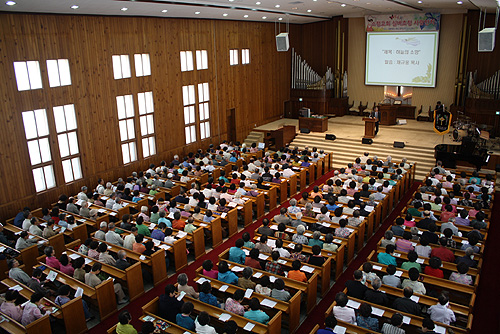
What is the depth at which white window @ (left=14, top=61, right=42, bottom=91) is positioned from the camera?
11.0 metres

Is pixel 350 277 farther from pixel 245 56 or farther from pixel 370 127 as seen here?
pixel 245 56

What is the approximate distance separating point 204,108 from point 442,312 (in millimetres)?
12729

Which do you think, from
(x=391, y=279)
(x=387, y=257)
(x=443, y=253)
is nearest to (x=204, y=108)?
(x=387, y=257)

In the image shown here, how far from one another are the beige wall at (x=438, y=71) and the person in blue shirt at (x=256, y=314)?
1666 cm

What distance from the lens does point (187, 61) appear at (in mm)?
16109

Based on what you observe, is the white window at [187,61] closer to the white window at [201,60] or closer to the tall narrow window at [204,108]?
the white window at [201,60]

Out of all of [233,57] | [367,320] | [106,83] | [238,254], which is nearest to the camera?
[367,320]

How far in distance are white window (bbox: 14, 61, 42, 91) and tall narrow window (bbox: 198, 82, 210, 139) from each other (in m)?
6.58

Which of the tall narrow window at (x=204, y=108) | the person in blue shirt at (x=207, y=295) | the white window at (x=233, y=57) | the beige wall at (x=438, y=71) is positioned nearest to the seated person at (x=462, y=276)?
the person in blue shirt at (x=207, y=295)

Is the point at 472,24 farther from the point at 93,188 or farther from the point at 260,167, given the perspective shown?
the point at 93,188

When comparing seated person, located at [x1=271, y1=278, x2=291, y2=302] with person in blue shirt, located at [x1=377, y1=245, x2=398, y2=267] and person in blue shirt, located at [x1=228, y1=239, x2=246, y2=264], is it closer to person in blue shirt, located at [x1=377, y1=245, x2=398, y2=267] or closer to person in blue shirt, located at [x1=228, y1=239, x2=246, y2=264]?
person in blue shirt, located at [x1=228, y1=239, x2=246, y2=264]

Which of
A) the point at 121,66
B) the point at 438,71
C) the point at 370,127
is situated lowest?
the point at 370,127

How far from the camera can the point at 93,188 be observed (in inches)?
522

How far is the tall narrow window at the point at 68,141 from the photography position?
1212cm
